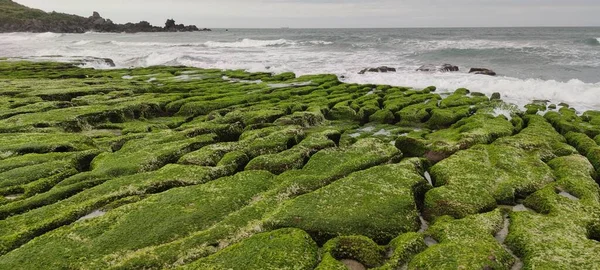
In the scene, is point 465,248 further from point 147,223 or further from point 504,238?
point 147,223

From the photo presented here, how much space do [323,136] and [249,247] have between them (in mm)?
8183

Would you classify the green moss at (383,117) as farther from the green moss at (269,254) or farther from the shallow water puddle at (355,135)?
the green moss at (269,254)

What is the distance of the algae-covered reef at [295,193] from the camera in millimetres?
7914

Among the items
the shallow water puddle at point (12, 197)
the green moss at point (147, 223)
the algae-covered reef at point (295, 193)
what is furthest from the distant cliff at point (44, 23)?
the green moss at point (147, 223)

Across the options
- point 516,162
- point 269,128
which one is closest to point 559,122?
point 516,162

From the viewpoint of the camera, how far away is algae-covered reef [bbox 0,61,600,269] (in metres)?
7.91

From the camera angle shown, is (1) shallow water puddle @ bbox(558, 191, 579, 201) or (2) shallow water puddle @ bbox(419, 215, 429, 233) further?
(1) shallow water puddle @ bbox(558, 191, 579, 201)

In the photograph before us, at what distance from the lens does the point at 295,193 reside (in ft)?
34.7

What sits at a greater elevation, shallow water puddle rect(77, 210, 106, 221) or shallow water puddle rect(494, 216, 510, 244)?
shallow water puddle rect(77, 210, 106, 221)

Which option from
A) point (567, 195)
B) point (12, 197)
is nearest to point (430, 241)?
point (567, 195)

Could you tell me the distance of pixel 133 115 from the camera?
2164cm

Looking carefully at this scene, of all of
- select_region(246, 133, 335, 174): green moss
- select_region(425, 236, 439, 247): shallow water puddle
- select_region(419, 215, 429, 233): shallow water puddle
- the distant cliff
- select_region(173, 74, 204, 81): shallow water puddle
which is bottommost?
select_region(419, 215, 429, 233): shallow water puddle

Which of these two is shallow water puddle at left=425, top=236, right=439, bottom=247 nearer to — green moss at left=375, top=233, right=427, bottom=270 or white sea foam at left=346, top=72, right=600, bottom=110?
green moss at left=375, top=233, right=427, bottom=270

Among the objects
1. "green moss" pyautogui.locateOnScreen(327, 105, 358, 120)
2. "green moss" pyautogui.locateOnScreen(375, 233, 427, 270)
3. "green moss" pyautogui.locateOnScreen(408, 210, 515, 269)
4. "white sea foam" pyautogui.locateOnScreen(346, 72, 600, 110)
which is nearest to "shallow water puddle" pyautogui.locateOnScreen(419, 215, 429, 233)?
"green moss" pyautogui.locateOnScreen(408, 210, 515, 269)
